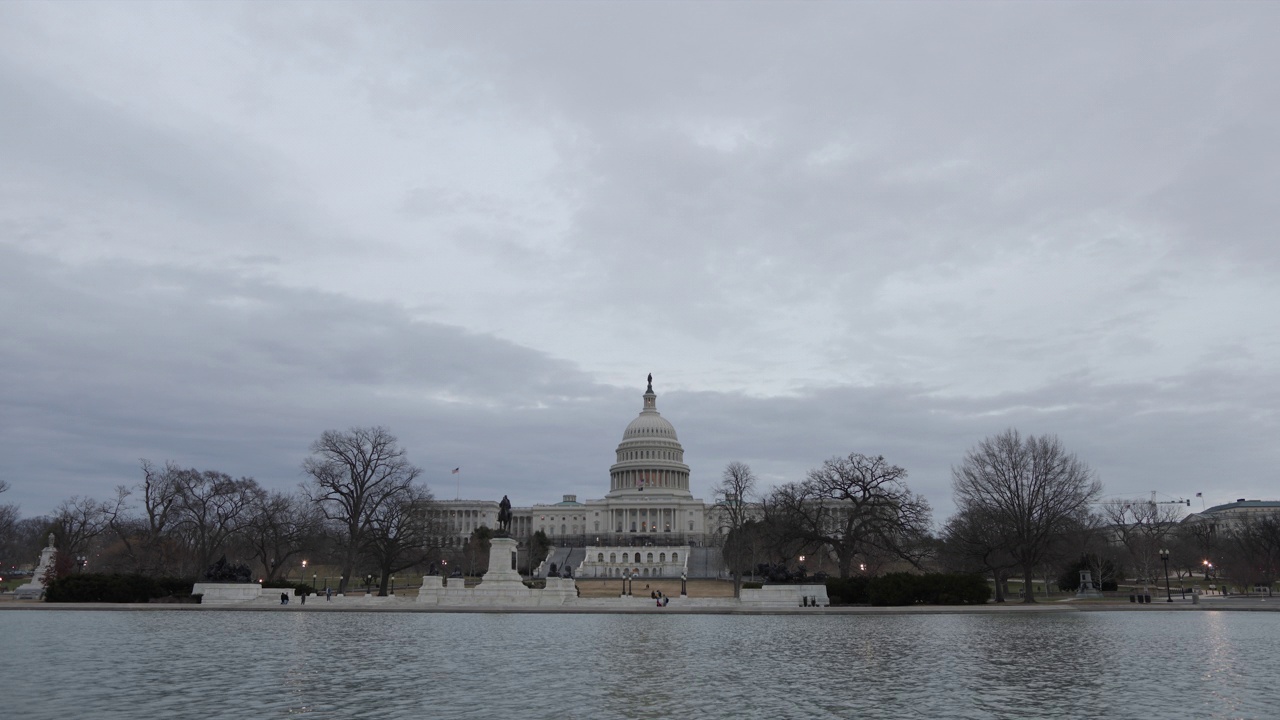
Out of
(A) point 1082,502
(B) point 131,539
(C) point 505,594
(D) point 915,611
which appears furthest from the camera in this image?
(B) point 131,539

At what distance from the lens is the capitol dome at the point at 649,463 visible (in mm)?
180250

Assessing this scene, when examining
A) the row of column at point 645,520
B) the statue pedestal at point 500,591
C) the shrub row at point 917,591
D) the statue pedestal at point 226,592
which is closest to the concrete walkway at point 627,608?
the shrub row at point 917,591

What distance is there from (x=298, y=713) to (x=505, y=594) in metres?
43.5

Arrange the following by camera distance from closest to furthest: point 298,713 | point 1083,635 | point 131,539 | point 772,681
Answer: point 298,713 < point 772,681 < point 1083,635 < point 131,539

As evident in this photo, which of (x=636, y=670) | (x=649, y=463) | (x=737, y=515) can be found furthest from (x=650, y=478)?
(x=636, y=670)

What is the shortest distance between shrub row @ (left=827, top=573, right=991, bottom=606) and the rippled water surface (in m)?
16.5

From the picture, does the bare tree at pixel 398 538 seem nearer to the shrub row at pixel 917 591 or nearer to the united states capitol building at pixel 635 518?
the shrub row at pixel 917 591

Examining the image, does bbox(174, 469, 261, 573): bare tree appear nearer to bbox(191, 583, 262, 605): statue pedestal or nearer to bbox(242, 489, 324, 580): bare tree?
bbox(242, 489, 324, 580): bare tree

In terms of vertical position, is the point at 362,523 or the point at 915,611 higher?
the point at 362,523

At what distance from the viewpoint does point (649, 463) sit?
180 m

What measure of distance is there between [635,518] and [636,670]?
154714mm

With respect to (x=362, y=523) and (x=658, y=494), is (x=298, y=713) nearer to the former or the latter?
(x=362, y=523)

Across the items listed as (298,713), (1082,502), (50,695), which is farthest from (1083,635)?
(1082,502)

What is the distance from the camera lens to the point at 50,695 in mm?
16016
